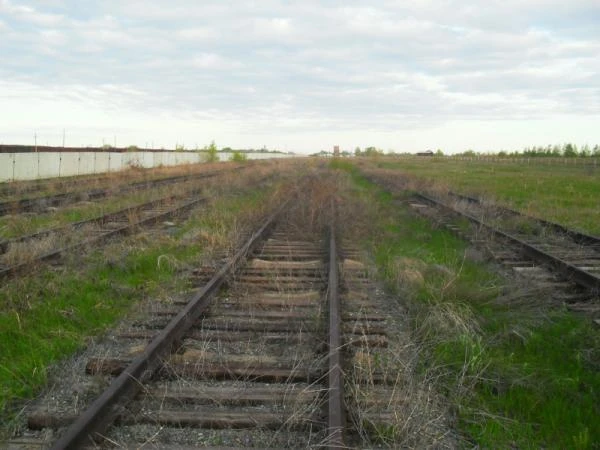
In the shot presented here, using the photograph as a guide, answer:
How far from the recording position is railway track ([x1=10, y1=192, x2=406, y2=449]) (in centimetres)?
333

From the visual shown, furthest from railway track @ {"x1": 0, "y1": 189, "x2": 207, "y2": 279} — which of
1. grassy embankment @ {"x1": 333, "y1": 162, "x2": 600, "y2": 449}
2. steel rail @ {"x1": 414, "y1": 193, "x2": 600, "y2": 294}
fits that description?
steel rail @ {"x1": 414, "y1": 193, "x2": 600, "y2": 294}

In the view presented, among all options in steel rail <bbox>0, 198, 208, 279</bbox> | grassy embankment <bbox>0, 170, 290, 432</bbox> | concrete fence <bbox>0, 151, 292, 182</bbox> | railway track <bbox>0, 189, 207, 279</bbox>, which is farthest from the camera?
concrete fence <bbox>0, 151, 292, 182</bbox>

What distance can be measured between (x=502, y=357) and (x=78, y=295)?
476 cm

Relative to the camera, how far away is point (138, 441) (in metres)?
3.26

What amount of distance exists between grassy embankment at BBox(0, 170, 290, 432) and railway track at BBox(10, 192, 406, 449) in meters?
0.37

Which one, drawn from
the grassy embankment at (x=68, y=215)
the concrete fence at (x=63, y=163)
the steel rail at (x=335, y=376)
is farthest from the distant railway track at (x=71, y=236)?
the concrete fence at (x=63, y=163)

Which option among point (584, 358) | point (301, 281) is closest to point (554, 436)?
point (584, 358)

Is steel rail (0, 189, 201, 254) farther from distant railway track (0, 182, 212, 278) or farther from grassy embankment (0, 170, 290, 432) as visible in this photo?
grassy embankment (0, 170, 290, 432)

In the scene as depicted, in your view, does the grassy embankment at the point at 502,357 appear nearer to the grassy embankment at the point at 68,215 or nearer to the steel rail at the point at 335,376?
the steel rail at the point at 335,376

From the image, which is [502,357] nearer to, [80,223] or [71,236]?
[71,236]

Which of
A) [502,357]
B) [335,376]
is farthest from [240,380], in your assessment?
[502,357]

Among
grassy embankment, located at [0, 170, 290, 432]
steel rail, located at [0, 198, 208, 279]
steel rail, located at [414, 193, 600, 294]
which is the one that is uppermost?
steel rail, located at [414, 193, 600, 294]

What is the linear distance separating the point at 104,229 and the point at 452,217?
8431 mm

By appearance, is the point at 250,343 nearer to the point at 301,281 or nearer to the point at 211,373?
the point at 211,373
